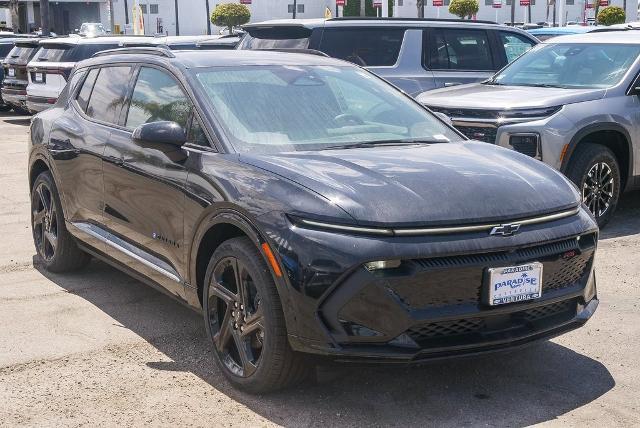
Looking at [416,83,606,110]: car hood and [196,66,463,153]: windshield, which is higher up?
[196,66,463,153]: windshield

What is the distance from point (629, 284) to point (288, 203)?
3281mm

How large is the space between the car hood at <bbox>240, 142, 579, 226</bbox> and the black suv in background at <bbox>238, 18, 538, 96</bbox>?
19.5 ft

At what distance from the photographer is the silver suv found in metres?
7.95

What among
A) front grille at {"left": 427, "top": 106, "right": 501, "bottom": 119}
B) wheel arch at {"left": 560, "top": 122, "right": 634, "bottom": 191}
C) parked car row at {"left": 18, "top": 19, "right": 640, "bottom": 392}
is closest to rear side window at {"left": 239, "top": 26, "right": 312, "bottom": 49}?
front grille at {"left": 427, "top": 106, "right": 501, "bottom": 119}

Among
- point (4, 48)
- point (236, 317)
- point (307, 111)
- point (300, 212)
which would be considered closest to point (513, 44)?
point (307, 111)

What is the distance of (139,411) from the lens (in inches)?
165

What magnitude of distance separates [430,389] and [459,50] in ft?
24.9

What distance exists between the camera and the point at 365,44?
10.8m

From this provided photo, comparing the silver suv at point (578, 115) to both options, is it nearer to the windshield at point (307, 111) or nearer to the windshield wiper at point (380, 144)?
the windshield at point (307, 111)

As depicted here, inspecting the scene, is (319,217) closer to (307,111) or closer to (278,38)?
(307,111)

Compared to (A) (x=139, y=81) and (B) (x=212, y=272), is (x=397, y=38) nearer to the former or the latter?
(A) (x=139, y=81)

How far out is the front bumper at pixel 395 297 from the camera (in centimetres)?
382

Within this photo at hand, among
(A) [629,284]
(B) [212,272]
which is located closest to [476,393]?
(B) [212,272]

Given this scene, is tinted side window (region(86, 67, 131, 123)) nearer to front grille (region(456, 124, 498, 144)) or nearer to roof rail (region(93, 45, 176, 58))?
roof rail (region(93, 45, 176, 58))
